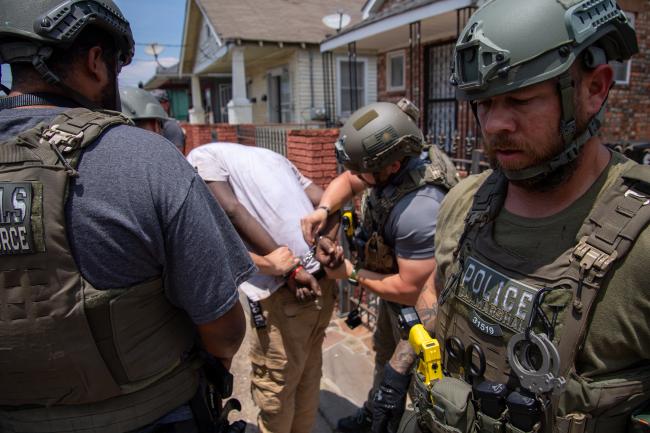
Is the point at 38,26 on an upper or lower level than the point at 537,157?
upper

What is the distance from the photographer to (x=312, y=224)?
2.75m

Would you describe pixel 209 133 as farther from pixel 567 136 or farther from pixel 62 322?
pixel 567 136

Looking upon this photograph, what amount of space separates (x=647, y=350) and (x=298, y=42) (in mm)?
13398

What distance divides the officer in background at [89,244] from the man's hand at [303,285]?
41.7 inches

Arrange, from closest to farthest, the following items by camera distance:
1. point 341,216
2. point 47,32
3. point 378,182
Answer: point 47,32 → point 378,182 → point 341,216

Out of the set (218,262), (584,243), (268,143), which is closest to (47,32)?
(218,262)

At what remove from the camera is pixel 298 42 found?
1327 cm

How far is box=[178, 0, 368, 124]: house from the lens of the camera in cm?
1329

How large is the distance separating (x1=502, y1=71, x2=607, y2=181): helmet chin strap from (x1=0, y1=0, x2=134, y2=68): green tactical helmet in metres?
1.40

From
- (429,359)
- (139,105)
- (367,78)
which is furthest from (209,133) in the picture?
(429,359)

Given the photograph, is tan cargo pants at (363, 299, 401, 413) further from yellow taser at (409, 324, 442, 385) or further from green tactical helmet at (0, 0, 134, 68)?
green tactical helmet at (0, 0, 134, 68)

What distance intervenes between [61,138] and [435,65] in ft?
35.3

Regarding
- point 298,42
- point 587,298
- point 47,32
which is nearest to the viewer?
point 587,298

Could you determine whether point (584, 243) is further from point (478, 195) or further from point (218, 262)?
point (218, 262)
